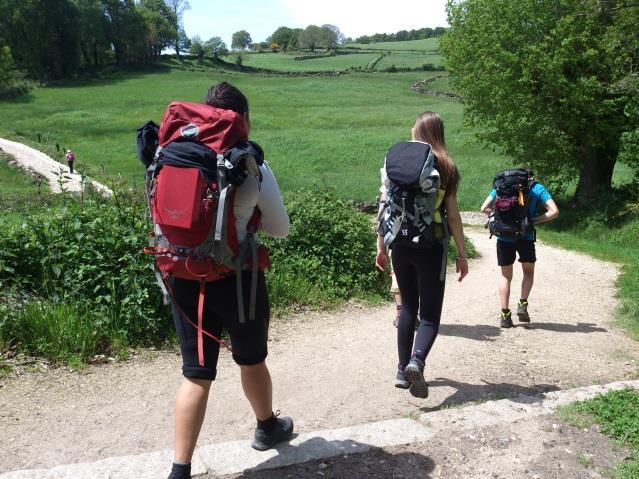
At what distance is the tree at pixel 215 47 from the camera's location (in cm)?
11120

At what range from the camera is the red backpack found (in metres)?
2.81

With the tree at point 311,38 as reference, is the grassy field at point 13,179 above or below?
below

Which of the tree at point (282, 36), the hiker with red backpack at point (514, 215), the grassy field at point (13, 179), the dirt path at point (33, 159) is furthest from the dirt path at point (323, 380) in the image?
the tree at point (282, 36)

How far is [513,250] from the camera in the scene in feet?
21.7

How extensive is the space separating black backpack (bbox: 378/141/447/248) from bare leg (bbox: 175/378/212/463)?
5.92 ft

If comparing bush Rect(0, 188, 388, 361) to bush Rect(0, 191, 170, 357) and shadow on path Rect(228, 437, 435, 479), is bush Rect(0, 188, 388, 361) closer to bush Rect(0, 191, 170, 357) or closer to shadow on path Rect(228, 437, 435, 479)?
bush Rect(0, 191, 170, 357)

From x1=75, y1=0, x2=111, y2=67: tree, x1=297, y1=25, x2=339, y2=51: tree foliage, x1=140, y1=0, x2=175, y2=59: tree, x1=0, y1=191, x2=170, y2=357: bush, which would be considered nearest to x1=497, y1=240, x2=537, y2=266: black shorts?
x1=0, y1=191, x2=170, y2=357: bush

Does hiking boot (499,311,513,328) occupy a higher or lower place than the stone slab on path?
lower

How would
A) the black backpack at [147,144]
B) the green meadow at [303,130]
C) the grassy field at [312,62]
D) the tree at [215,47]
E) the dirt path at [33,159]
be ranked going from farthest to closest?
the tree at [215,47]
the grassy field at [312,62]
the dirt path at [33,159]
the green meadow at [303,130]
the black backpack at [147,144]

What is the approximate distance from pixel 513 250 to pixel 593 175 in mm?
12715

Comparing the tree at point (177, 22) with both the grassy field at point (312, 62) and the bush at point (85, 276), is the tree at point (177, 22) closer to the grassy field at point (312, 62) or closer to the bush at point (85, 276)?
the grassy field at point (312, 62)

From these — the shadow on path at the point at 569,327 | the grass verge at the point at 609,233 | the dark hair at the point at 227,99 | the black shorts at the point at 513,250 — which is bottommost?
the grass verge at the point at 609,233

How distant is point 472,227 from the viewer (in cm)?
1669

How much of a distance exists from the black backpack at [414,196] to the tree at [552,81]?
12868 millimetres
